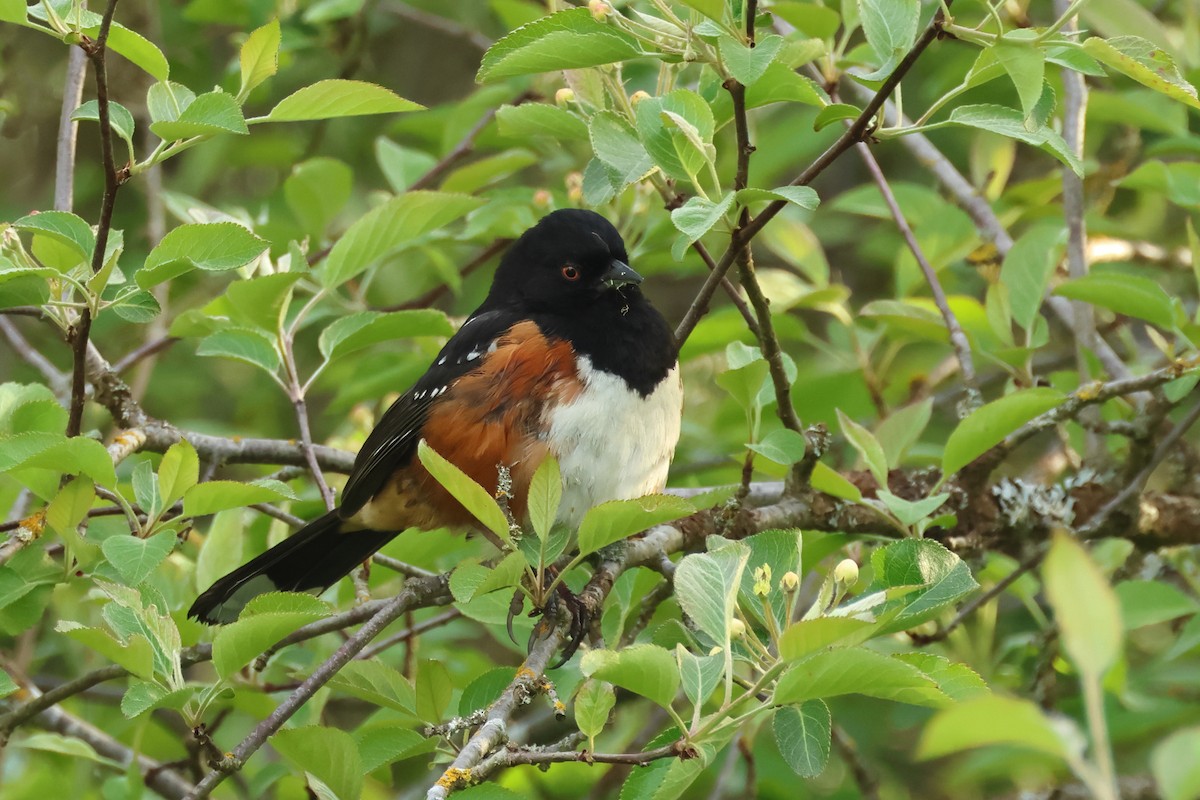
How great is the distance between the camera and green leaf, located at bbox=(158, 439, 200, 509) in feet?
6.88

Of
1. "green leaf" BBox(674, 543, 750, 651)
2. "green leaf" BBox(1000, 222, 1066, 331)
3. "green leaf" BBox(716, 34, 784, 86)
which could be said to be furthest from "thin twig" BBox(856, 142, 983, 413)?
"green leaf" BBox(674, 543, 750, 651)

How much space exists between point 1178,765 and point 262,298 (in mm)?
1963

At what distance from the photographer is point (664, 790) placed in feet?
5.01

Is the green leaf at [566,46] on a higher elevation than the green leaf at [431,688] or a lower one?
higher

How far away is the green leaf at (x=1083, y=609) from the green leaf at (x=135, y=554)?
1.51 metres

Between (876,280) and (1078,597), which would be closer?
(1078,597)

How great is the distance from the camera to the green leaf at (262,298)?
2350 millimetres

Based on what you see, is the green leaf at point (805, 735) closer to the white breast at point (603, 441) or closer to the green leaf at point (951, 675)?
the green leaf at point (951, 675)

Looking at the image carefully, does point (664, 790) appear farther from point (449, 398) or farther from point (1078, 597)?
point (449, 398)

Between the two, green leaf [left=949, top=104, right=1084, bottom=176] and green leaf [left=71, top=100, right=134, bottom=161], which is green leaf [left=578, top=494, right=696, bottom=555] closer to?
green leaf [left=949, top=104, right=1084, bottom=176]

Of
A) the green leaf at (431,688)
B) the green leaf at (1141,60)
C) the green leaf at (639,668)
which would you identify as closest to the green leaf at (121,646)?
the green leaf at (431,688)

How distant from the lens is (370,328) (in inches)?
106

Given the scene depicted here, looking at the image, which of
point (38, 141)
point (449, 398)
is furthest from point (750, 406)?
point (38, 141)

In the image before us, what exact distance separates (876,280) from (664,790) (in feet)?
14.4
